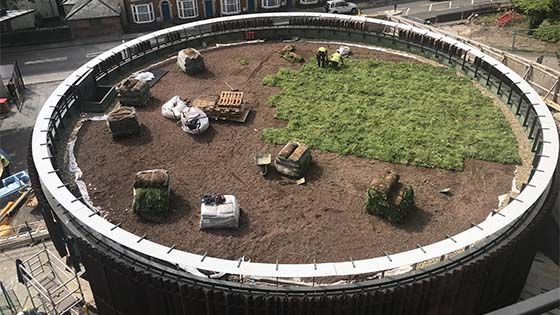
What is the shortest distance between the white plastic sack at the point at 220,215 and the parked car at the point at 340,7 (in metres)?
46.1

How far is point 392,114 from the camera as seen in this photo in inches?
1050

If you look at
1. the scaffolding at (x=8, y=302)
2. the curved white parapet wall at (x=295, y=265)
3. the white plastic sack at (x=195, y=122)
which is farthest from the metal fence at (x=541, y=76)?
the scaffolding at (x=8, y=302)

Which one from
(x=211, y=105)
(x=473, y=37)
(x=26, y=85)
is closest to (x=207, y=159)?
(x=211, y=105)

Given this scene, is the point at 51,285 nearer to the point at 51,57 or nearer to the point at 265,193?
the point at 265,193

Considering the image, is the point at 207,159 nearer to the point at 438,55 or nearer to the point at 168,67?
the point at 168,67

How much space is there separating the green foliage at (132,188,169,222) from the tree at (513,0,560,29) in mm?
46108

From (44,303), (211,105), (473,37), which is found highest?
(211,105)

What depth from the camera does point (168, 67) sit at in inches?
1271

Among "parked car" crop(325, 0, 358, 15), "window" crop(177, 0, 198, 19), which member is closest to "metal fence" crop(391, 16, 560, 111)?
"parked car" crop(325, 0, 358, 15)

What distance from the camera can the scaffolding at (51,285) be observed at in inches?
893

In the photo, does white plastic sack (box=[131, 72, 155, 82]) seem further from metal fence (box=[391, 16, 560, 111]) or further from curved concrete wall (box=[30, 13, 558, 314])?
metal fence (box=[391, 16, 560, 111])

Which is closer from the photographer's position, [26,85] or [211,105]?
[211,105]

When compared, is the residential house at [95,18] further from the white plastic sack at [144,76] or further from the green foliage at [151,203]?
the green foliage at [151,203]

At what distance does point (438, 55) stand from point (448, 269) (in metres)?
18.5
